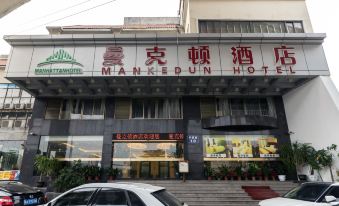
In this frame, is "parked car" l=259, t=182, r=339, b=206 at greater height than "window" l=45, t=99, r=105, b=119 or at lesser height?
lesser

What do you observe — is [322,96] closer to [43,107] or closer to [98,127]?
[98,127]

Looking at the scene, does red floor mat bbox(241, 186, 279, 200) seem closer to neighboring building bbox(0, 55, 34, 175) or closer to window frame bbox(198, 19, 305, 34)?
window frame bbox(198, 19, 305, 34)

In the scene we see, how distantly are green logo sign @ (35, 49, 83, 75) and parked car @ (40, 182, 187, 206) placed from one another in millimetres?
9588

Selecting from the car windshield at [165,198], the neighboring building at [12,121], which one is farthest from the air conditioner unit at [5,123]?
the car windshield at [165,198]

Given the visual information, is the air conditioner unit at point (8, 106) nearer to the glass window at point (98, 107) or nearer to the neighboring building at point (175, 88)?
the neighboring building at point (175, 88)

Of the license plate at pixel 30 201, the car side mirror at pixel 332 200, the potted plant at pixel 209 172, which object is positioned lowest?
the license plate at pixel 30 201

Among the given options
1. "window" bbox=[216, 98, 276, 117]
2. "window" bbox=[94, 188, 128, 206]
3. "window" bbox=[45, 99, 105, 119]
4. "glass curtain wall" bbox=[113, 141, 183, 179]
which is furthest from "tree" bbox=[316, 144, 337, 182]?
"window" bbox=[45, 99, 105, 119]

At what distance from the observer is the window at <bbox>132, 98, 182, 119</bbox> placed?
1527 centimetres

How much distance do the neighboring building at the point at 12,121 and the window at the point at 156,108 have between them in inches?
375

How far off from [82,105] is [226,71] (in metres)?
10.3

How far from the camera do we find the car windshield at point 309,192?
215 inches

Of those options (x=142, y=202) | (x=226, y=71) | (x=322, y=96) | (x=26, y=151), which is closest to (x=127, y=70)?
(x=226, y=71)

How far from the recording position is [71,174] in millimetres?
11375

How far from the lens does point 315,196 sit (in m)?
5.45
